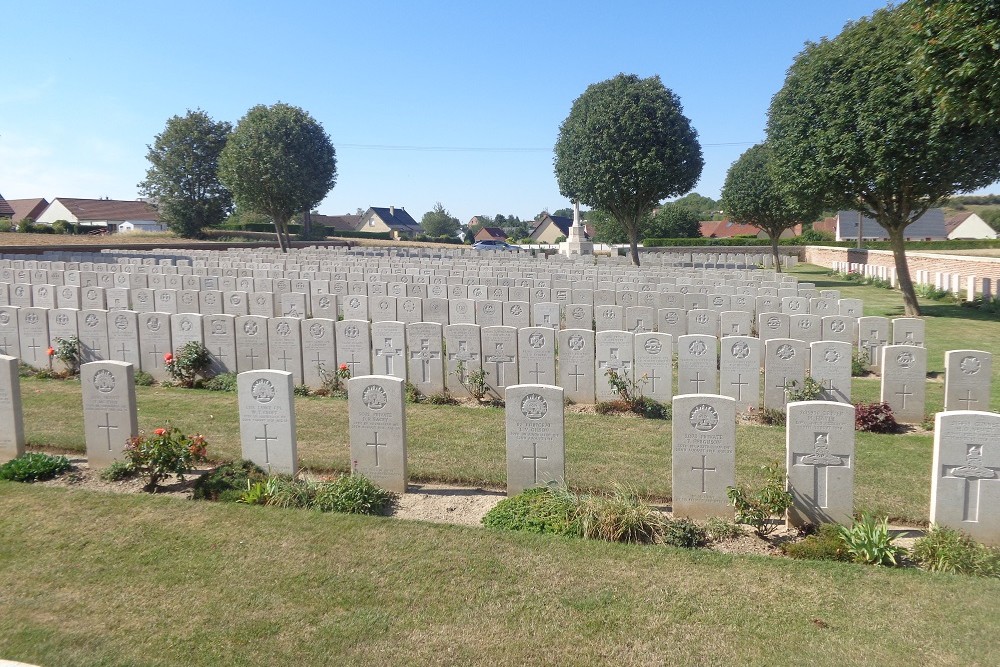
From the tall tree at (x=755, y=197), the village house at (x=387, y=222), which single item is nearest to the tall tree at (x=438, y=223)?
the village house at (x=387, y=222)

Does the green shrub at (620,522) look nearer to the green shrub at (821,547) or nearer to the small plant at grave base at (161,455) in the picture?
the green shrub at (821,547)

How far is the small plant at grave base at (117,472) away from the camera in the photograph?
7.23 meters

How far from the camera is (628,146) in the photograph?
33.2 meters

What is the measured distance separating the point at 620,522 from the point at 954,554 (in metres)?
2.46

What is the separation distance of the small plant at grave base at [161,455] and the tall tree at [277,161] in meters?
39.0

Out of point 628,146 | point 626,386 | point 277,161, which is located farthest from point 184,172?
point 626,386

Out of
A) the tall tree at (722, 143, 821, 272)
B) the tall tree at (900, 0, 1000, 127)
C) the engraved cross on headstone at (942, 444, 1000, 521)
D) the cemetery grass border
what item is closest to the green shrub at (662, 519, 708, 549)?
the cemetery grass border

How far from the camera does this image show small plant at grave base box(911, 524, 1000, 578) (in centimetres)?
539

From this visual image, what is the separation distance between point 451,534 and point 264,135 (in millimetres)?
42248

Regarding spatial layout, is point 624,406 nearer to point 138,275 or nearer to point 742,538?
point 742,538

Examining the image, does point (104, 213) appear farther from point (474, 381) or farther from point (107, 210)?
point (474, 381)

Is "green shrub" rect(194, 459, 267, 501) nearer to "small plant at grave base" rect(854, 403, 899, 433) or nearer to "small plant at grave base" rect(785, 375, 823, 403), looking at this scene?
"small plant at grave base" rect(785, 375, 823, 403)

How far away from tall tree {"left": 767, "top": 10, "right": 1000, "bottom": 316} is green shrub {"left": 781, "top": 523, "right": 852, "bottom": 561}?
49.3 feet

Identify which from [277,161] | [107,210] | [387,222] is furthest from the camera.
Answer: [387,222]
